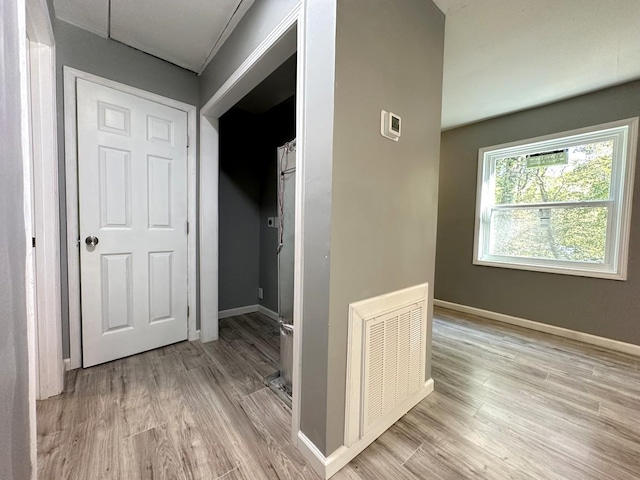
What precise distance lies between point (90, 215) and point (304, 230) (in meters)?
1.71

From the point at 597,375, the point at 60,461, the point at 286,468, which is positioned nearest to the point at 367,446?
the point at 286,468

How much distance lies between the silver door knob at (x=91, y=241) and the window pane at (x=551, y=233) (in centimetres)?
398

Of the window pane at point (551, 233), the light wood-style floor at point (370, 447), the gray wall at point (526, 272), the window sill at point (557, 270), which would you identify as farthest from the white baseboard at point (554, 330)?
the window pane at point (551, 233)

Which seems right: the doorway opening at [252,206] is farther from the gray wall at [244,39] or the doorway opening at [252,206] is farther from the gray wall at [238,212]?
the gray wall at [244,39]

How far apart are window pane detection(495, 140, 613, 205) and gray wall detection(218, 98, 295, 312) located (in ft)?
8.67

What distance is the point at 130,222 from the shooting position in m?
2.02

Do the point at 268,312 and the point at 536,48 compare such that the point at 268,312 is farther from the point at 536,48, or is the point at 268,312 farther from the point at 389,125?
the point at 536,48

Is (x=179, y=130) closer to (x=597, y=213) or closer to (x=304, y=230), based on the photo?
(x=304, y=230)

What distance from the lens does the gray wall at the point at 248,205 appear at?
299cm

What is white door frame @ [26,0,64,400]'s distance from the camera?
59.3 inches

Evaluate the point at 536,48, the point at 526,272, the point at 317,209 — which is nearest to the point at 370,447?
the point at 317,209

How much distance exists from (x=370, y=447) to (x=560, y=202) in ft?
9.83

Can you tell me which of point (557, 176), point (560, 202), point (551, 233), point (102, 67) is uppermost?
point (102, 67)

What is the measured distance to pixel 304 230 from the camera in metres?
1.21
